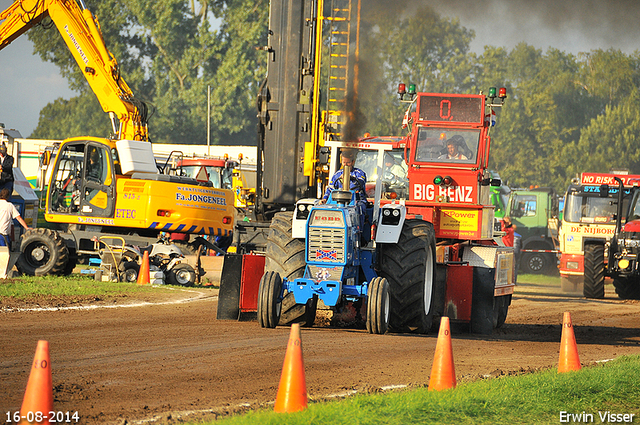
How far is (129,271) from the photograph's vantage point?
1700 centimetres

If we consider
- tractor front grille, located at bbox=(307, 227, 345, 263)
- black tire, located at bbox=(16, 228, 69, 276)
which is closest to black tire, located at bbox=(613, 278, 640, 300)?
tractor front grille, located at bbox=(307, 227, 345, 263)

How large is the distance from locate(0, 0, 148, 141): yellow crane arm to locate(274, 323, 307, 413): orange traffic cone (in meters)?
15.3

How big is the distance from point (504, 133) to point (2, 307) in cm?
5516

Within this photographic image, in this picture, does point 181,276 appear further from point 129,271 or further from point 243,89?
point 243,89

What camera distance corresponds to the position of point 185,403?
623 centimetres

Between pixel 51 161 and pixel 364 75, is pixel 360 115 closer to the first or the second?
pixel 364 75

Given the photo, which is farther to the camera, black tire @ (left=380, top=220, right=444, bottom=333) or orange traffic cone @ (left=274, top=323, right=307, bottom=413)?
black tire @ (left=380, top=220, right=444, bottom=333)

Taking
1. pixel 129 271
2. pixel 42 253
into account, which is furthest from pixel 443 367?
pixel 42 253

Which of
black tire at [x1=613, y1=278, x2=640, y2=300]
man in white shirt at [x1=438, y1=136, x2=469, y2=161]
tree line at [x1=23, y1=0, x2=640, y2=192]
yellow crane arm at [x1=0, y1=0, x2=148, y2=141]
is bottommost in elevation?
black tire at [x1=613, y1=278, x2=640, y2=300]

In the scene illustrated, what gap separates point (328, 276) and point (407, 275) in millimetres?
1294

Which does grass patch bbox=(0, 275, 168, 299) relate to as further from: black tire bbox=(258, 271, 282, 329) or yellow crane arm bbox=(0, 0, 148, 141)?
black tire bbox=(258, 271, 282, 329)

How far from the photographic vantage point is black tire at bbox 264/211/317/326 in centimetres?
1003

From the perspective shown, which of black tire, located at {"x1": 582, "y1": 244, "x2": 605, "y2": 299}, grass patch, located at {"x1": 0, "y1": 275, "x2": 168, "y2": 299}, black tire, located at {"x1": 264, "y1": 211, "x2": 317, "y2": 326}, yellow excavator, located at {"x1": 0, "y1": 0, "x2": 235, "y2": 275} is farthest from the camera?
black tire, located at {"x1": 582, "y1": 244, "x2": 605, "y2": 299}

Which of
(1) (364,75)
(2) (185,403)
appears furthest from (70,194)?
(2) (185,403)
